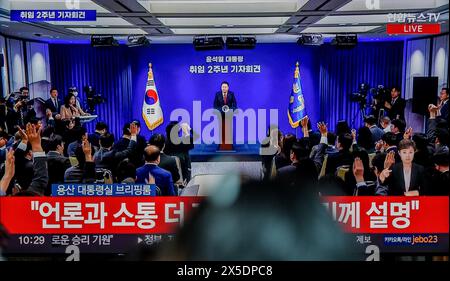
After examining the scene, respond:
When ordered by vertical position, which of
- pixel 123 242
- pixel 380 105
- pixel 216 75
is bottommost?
pixel 123 242

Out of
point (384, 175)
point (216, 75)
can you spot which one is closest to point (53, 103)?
point (216, 75)

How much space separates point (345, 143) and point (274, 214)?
4.21 feet

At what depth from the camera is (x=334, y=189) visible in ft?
5.17

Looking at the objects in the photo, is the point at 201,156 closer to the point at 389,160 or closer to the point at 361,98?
the point at 389,160

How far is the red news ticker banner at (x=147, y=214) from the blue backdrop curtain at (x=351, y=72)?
2.20 ft

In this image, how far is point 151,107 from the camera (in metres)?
2.62

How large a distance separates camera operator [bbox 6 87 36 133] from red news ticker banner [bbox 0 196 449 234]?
35 centimetres

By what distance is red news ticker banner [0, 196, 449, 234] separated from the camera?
60.2 inches

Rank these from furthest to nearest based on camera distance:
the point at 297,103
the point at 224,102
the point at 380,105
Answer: the point at 297,103 → the point at 380,105 → the point at 224,102

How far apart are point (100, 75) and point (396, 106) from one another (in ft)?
7.09

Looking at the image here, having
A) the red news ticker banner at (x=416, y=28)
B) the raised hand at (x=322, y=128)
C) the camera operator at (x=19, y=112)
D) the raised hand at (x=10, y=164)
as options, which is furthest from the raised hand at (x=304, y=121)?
the raised hand at (x=10, y=164)

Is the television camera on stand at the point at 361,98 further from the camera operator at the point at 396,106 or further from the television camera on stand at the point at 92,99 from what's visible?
the television camera on stand at the point at 92,99

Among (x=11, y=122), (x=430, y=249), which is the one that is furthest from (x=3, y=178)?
(x=430, y=249)

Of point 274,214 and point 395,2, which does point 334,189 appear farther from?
point 274,214
